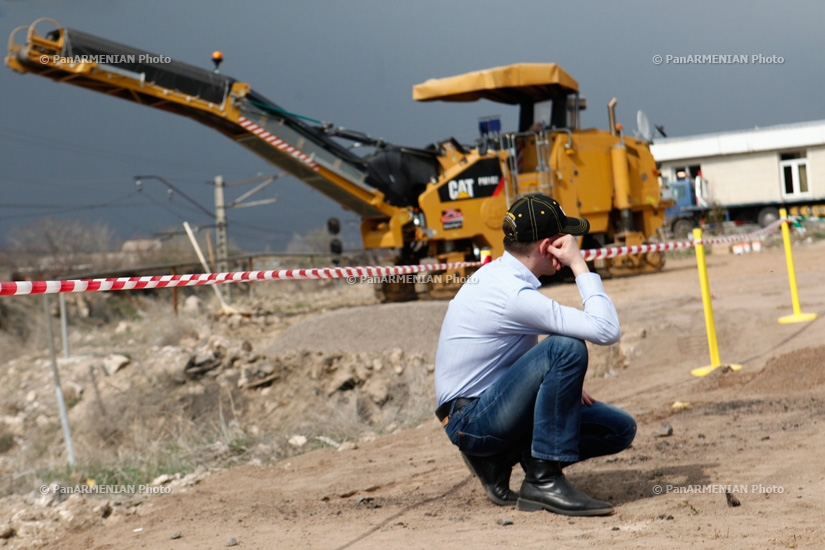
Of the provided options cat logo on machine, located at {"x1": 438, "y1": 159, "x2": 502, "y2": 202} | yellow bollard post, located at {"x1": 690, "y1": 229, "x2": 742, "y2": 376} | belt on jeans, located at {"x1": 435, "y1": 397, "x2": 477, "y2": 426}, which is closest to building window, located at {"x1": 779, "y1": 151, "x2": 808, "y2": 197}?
cat logo on machine, located at {"x1": 438, "y1": 159, "x2": 502, "y2": 202}

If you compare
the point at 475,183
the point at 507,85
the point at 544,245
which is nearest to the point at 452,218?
the point at 475,183

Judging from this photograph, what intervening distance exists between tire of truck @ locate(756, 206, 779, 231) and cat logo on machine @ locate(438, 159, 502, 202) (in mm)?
20091

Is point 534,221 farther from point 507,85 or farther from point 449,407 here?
point 507,85

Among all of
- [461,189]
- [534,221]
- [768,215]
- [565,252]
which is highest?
[461,189]

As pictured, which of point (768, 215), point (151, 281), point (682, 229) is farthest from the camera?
point (768, 215)

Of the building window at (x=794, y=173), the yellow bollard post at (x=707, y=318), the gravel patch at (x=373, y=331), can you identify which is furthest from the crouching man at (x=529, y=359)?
the building window at (x=794, y=173)

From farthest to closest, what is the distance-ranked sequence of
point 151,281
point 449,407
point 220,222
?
1. point 220,222
2. point 151,281
3. point 449,407

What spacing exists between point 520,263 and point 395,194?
→ 41.3 ft

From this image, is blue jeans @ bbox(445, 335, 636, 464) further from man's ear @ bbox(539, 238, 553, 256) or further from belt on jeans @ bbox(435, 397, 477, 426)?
man's ear @ bbox(539, 238, 553, 256)

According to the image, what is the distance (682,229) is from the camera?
102 feet

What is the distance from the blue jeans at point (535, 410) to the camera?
12.3 ft

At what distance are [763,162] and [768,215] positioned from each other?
216 cm

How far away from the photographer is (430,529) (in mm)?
3863

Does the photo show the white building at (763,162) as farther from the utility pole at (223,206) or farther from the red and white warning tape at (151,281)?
the red and white warning tape at (151,281)
